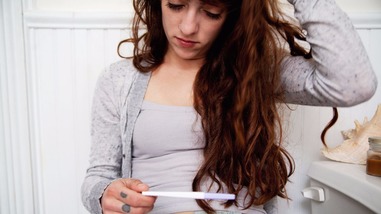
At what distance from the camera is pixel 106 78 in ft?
2.16

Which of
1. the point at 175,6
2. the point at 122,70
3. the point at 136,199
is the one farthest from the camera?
the point at 122,70

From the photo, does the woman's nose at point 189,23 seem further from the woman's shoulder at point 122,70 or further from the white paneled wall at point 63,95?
the white paneled wall at point 63,95

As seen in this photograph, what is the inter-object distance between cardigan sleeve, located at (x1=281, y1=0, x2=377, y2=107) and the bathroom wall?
281 millimetres

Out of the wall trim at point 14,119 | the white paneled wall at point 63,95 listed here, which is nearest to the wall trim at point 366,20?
the white paneled wall at point 63,95

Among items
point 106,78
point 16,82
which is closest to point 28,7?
point 16,82

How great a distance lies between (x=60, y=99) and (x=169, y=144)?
36cm

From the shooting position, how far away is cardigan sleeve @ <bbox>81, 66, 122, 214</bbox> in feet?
2.05

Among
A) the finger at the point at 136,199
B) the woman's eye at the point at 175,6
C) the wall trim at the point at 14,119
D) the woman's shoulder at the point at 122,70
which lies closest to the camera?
the finger at the point at 136,199

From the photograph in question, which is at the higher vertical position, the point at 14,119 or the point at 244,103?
the point at 244,103

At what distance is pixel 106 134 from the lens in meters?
0.64

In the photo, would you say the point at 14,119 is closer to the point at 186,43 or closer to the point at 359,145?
the point at 186,43

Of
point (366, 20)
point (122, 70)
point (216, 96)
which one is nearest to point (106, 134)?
point (122, 70)

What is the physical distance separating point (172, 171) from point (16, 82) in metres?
0.48

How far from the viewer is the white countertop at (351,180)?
52 cm
